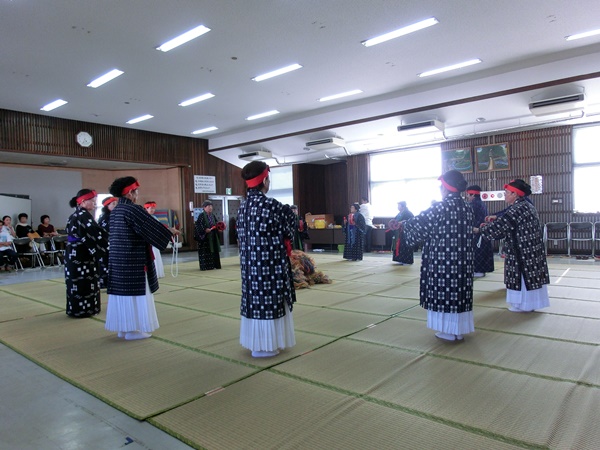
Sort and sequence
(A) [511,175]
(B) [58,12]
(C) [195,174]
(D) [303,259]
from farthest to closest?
1. (C) [195,174]
2. (A) [511,175]
3. (D) [303,259]
4. (B) [58,12]

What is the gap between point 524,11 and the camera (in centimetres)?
536

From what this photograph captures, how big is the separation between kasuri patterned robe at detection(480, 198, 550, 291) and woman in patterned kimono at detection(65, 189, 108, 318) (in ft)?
13.1

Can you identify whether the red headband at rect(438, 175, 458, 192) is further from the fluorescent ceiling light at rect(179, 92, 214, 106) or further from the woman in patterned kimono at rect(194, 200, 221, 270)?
the fluorescent ceiling light at rect(179, 92, 214, 106)

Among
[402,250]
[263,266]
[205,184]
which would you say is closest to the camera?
[263,266]

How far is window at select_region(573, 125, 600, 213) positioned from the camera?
9.41m

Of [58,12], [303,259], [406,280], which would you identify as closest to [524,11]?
[406,280]

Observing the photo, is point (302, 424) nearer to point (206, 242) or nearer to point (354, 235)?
point (206, 242)

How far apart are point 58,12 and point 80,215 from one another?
2.78 metres

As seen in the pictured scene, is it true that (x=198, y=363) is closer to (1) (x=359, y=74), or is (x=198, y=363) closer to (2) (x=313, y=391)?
(2) (x=313, y=391)

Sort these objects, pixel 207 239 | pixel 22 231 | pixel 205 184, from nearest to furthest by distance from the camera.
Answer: pixel 207 239, pixel 22 231, pixel 205 184

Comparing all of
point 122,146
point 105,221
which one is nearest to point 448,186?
point 105,221

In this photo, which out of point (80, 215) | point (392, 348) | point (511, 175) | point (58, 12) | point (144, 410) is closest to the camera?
point (144, 410)

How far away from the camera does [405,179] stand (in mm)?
12414

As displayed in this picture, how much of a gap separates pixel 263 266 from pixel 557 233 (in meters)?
9.39
